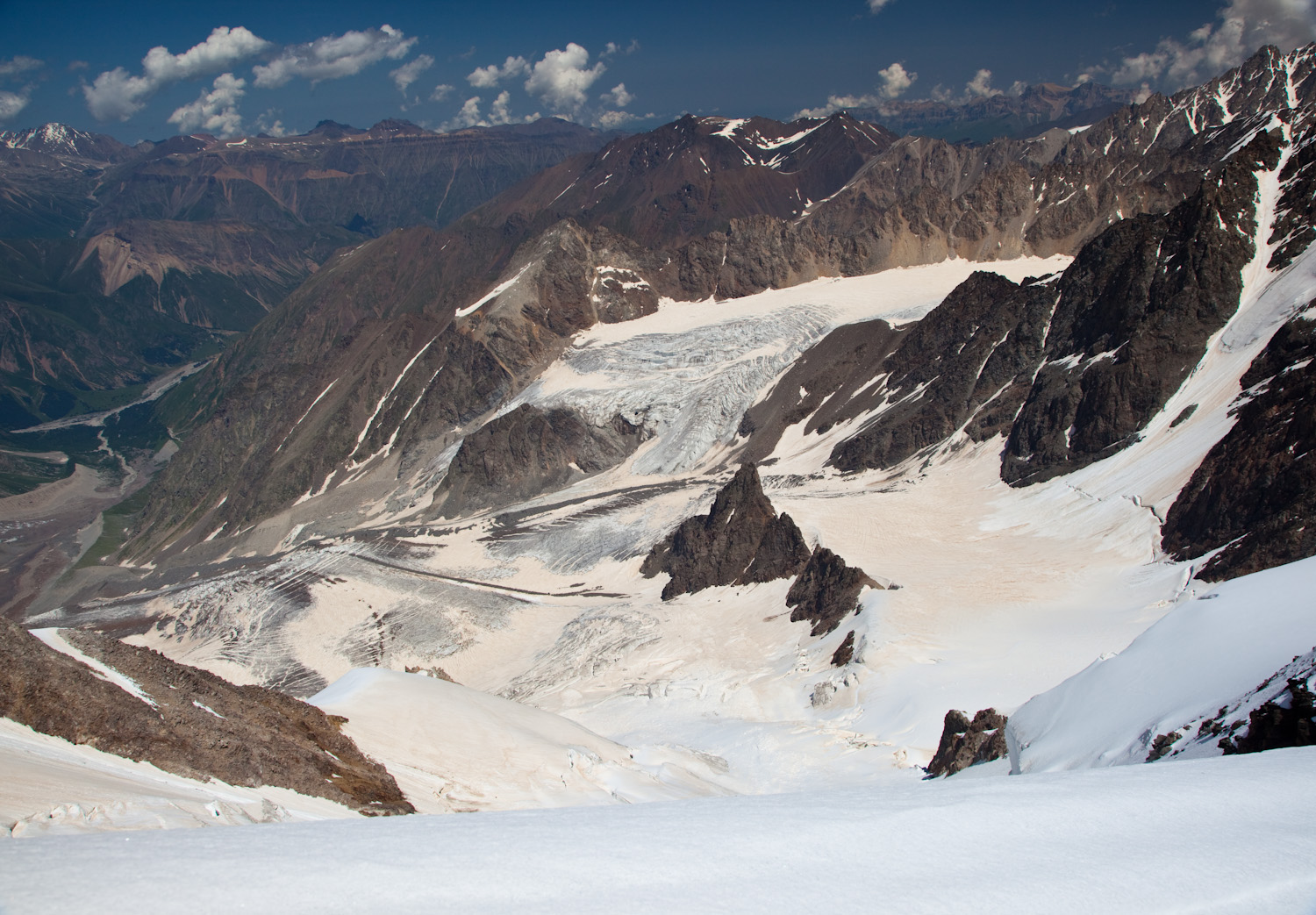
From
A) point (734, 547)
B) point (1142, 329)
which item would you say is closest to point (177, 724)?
point (734, 547)

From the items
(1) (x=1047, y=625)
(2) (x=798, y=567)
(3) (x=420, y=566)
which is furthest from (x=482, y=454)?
(1) (x=1047, y=625)

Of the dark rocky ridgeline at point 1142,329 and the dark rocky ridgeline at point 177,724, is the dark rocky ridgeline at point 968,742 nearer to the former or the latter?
the dark rocky ridgeline at point 177,724

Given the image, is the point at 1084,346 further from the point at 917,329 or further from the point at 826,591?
the point at 826,591

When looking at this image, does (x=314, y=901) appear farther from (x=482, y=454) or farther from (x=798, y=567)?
(x=482, y=454)

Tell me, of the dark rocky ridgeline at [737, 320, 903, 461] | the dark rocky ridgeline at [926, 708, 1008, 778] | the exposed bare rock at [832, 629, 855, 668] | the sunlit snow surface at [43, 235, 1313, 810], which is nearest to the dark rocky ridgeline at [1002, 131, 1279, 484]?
the sunlit snow surface at [43, 235, 1313, 810]

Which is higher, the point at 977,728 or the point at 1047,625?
the point at 1047,625
